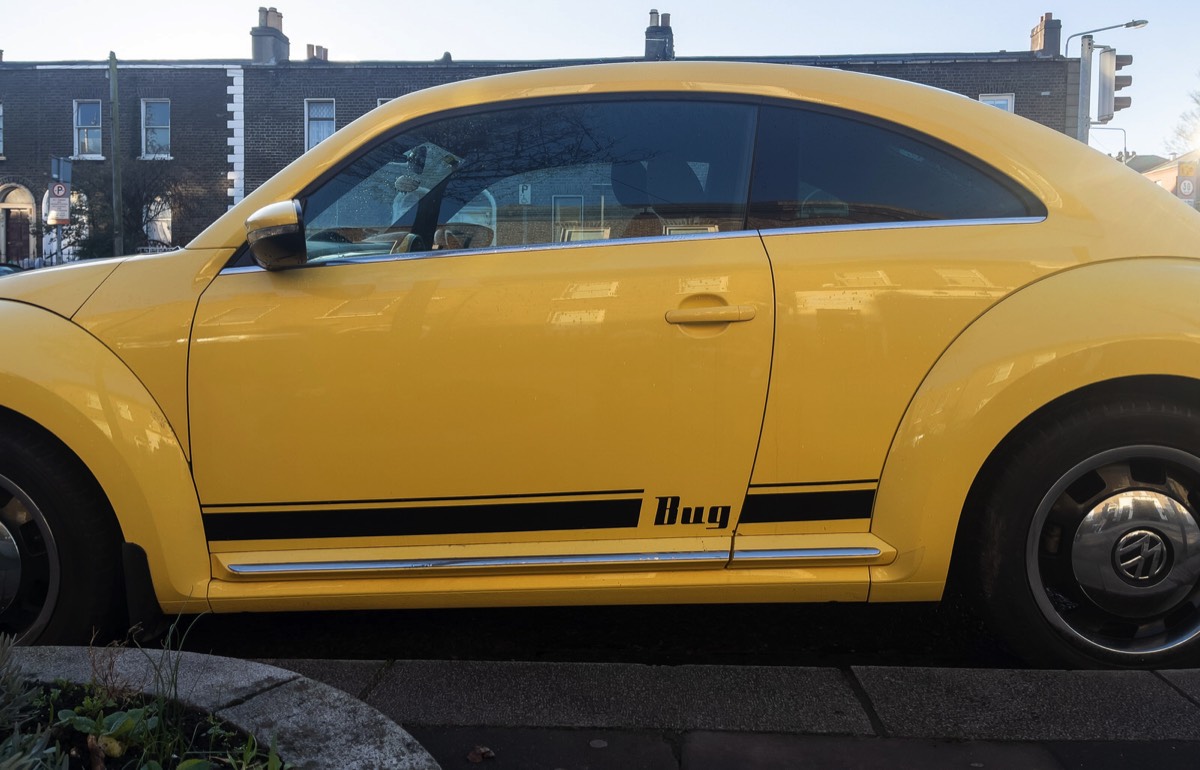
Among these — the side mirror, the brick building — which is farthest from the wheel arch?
the brick building

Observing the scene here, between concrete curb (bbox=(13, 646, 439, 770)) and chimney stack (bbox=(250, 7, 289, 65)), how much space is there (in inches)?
1210

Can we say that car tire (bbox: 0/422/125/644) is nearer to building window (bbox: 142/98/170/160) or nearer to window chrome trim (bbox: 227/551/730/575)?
window chrome trim (bbox: 227/551/730/575)

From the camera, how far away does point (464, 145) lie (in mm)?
2863

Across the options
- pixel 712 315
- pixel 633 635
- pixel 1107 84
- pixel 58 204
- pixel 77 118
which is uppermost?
pixel 77 118

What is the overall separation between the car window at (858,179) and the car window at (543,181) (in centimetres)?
8

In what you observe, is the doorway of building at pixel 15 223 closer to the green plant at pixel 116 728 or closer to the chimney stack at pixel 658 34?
→ the chimney stack at pixel 658 34

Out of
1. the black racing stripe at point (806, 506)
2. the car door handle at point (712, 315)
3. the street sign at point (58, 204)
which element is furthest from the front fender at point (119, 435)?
the street sign at point (58, 204)

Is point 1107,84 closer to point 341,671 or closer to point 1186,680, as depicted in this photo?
point 1186,680

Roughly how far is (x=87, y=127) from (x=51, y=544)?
3270 cm

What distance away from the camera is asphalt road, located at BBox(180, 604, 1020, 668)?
2998 mm

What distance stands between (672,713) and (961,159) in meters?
1.74

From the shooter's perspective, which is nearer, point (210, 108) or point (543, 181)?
point (543, 181)

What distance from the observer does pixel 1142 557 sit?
2.60m

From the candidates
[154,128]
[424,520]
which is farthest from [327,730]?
[154,128]
